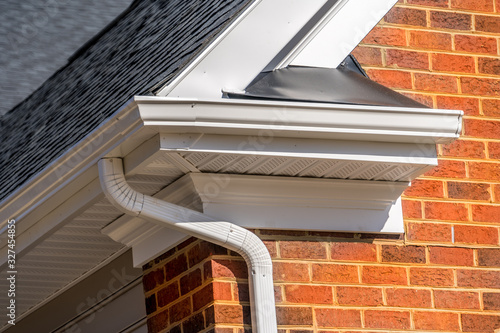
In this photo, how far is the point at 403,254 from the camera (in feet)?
18.3

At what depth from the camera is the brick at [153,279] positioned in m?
5.63

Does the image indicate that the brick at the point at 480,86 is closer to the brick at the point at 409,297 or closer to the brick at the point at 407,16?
the brick at the point at 407,16

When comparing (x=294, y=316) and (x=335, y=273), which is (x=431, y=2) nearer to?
(x=335, y=273)

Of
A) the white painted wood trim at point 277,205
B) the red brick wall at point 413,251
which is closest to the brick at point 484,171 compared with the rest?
the red brick wall at point 413,251

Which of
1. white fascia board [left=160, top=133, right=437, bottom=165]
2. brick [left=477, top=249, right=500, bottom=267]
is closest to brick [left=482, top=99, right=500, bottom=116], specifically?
brick [left=477, top=249, right=500, bottom=267]

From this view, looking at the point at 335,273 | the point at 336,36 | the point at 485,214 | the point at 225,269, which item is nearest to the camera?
the point at 225,269

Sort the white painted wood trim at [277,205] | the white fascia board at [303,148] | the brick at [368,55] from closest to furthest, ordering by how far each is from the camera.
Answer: the white fascia board at [303,148]
the white painted wood trim at [277,205]
the brick at [368,55]

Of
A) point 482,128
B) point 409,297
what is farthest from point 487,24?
point 409,297

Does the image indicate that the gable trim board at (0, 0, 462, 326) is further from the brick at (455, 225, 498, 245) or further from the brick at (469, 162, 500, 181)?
the brick at (469, 162, 500, 181)

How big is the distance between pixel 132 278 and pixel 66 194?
96 cm

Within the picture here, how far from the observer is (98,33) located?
10031 mm

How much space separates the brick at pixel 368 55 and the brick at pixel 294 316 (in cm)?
140

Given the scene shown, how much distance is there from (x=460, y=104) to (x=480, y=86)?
0.59ft

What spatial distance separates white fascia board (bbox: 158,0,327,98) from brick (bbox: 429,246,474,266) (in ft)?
4.18
